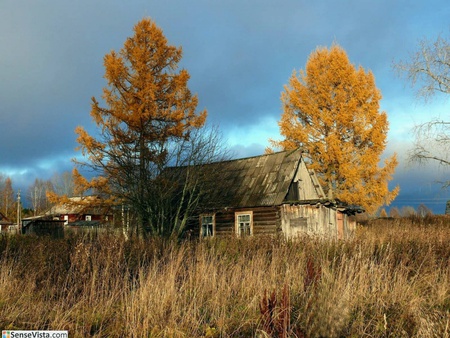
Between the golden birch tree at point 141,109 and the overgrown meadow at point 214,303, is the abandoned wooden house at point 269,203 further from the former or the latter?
the overgrown meadow at point 214,303

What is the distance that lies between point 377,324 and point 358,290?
94 centimetres

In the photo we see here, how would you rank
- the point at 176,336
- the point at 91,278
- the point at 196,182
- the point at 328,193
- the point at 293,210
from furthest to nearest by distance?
1. the point at 328,193
2. the point at 293,210
3. the point at 196,182
4. the point at 91,278
5. the point at 176,336

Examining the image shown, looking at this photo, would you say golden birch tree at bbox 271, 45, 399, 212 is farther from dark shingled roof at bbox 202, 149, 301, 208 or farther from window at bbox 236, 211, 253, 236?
window at bbox 236, 211, 253, 236

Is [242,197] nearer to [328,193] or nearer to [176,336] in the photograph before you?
[328,193]

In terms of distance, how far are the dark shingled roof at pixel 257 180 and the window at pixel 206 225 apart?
1333 mm

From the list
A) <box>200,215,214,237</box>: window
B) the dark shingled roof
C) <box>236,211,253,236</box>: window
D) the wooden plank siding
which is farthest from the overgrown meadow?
<box>200,215,214,237</box>: window

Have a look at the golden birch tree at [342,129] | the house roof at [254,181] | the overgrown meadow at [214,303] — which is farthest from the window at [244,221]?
the overgrown meadow at [214,303]

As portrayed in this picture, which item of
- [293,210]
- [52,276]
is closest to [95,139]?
[293,210]

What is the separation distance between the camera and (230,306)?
16.9 feet

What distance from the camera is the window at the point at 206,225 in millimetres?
20250

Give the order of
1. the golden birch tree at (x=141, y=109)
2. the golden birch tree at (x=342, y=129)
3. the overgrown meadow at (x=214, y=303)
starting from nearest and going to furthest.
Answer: the overgrown meadow at (x=214, y=303), the golden birch tree at (x=141, y=109), the golden birch tree at (x=342, y=129)

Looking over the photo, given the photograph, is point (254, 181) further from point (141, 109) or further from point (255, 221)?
point (141, 109)

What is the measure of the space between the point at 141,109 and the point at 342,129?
39.9 feet

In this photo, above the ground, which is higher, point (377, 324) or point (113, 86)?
point (113, 86)
